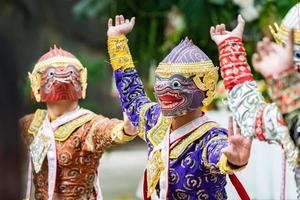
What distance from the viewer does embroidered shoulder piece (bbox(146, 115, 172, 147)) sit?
3320 millimetres

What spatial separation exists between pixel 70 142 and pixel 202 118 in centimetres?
88

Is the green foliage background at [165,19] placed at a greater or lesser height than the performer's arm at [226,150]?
greater

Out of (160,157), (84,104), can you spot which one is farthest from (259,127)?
(84,104)

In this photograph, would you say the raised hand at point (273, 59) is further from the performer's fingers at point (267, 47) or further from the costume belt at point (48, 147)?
the costume belt at point (48, 147)

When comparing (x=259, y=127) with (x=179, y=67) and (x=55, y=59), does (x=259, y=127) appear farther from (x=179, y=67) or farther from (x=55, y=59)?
(x=55, y=59)

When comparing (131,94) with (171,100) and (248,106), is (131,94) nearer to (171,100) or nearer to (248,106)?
(171,100)

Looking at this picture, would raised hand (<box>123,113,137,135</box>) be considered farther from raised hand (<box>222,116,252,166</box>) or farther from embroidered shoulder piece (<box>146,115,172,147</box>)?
raised hand (<box>222,116,252,166</box>)

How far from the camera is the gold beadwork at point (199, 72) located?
3256 millimetres

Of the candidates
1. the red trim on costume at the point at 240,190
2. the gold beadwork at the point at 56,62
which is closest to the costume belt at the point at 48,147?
the gold beadwork at the point at 56,62

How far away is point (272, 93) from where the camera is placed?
2.17 m

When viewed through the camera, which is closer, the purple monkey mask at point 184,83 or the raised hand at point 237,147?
the raised hand at point 237,147

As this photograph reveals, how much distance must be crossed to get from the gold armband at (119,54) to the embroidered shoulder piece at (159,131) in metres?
0.34

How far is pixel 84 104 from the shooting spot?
28.7 feet

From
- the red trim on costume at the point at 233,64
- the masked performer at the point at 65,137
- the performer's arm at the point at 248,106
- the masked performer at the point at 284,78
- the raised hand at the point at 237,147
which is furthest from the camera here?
the masked performer at the point at 65,137
